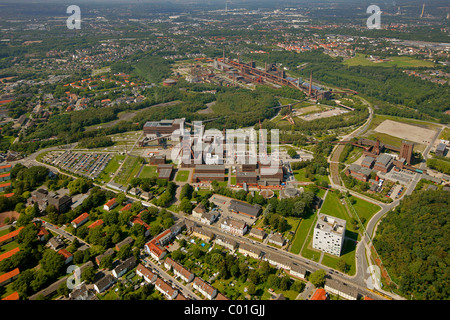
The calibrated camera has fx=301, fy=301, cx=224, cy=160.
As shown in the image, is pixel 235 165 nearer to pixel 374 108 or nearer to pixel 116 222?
pixel 116 222

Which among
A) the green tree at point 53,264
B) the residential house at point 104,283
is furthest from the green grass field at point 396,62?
the green tree at point 53,264

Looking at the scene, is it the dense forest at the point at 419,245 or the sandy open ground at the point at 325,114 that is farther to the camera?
the sandy open ground at the point at 325,114

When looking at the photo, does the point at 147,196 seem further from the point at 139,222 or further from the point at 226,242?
the point at 226,242

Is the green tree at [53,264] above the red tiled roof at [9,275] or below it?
A: above

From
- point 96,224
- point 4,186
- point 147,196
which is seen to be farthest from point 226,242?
point 4,186

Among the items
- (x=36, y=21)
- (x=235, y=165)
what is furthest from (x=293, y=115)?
(x=36, y=21)

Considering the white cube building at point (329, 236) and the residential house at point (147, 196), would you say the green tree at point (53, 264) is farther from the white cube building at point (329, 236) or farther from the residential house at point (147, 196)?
the white cube building at point (329, 236)
